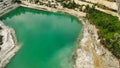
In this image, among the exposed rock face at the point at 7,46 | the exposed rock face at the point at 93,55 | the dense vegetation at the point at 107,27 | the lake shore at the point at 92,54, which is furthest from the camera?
the exposed rock face at the point at 7,46

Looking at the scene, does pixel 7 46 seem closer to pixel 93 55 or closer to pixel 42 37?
pixel 42 37

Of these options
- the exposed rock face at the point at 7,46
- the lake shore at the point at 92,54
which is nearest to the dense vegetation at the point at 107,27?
the lake shore at the point at 92,54

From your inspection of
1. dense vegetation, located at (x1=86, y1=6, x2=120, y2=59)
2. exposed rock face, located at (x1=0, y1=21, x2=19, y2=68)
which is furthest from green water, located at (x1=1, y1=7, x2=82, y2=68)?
dense vegetation, located at (x1=86, y1=6, x2=120, y2=59)

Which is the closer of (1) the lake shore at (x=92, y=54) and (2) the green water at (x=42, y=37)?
(1) the lake shore at (x=92, y=54)

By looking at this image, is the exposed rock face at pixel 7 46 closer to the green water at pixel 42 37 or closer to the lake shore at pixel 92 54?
the green water at pixel 42 37

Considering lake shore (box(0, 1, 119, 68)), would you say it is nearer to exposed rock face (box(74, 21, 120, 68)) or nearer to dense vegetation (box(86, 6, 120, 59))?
exposed rock face (box(74, 21, 120, 68))

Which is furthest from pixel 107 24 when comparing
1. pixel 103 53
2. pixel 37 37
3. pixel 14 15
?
pixel 14 15
